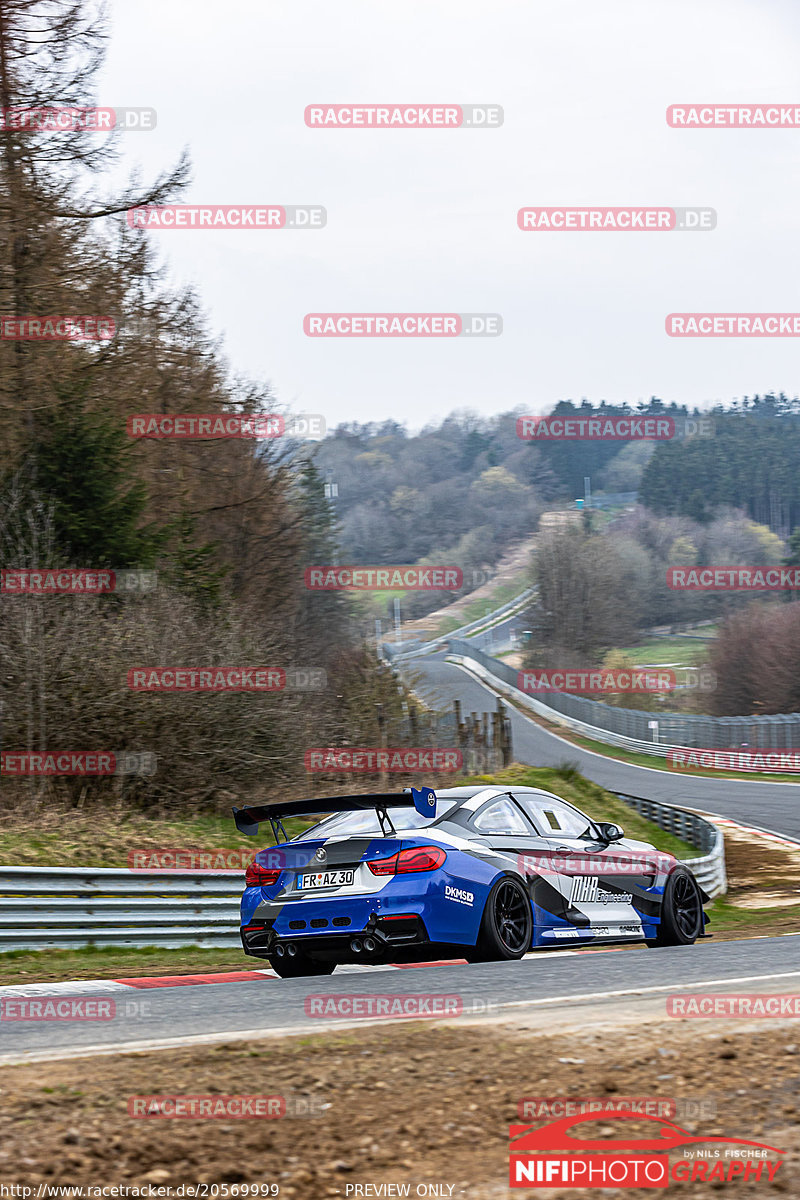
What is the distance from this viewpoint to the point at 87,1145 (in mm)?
3885

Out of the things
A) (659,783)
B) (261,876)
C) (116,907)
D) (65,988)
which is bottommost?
(659,783)

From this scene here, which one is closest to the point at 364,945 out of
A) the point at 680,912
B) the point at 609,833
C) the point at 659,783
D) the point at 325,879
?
the point at 325,879

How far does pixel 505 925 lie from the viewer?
8867mm

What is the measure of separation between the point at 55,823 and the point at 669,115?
46.4 ft

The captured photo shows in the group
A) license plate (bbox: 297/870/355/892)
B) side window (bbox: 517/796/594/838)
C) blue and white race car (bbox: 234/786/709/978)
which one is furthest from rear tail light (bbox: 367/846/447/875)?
side window (bbox: 517/796/594/838)

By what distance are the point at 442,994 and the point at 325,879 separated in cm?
172

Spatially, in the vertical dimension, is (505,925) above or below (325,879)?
below

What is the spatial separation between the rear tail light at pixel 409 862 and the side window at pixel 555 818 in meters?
1.56

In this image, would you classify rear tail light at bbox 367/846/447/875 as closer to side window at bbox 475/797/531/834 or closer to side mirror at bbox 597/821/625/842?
side window at bbox 475/797/531/834

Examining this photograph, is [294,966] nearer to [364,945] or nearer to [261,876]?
[261,876]

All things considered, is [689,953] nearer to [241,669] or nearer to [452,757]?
[241,669]

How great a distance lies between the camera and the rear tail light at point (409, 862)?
8406mm

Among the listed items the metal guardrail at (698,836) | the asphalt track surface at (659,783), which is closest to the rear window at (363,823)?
the metal guardrail at (698,836)

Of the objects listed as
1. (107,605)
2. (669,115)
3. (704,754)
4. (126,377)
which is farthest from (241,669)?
(704,754)
